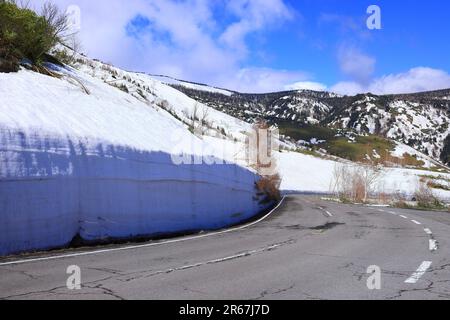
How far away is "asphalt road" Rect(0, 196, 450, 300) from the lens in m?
7.41

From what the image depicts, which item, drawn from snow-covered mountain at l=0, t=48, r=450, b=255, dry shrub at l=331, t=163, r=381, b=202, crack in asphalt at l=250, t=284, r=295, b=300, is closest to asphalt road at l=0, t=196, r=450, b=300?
crack in asphalt at l=250, t=284, r=295, b=300

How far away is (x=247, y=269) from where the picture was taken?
942 cm

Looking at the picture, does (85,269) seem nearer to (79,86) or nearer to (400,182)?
(79,86)

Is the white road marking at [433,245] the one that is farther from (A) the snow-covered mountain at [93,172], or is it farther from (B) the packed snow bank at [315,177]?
(B) the packed snow bank at [315,177]

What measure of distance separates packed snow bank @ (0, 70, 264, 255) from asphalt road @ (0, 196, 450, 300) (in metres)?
0.99

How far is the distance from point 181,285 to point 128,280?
89 cm

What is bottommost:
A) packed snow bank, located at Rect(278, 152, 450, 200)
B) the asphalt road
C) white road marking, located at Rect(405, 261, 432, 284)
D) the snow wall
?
white road marking, located at Rect(405, 261, 432, 284)

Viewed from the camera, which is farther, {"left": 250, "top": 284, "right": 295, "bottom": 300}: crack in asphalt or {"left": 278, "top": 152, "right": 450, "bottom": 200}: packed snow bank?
{"left": 278, "top": 152, "right": 450, "bottom": 200}: packed snow bank

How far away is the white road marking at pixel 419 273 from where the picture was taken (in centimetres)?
849

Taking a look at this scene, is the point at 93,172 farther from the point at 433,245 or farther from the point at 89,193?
the point at 433,245

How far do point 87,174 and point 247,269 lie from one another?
17.4 feet

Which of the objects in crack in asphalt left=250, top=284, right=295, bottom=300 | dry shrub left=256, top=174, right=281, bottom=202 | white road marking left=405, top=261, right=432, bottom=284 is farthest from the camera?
dry shrub left=256, top=174, right=281, bottom=202

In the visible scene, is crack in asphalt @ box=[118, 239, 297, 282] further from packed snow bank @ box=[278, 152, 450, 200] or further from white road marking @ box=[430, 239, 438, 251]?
packed snow bank @ box=[278, 152, 450, 200]

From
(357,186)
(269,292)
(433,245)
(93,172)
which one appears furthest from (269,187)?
(357,186)
